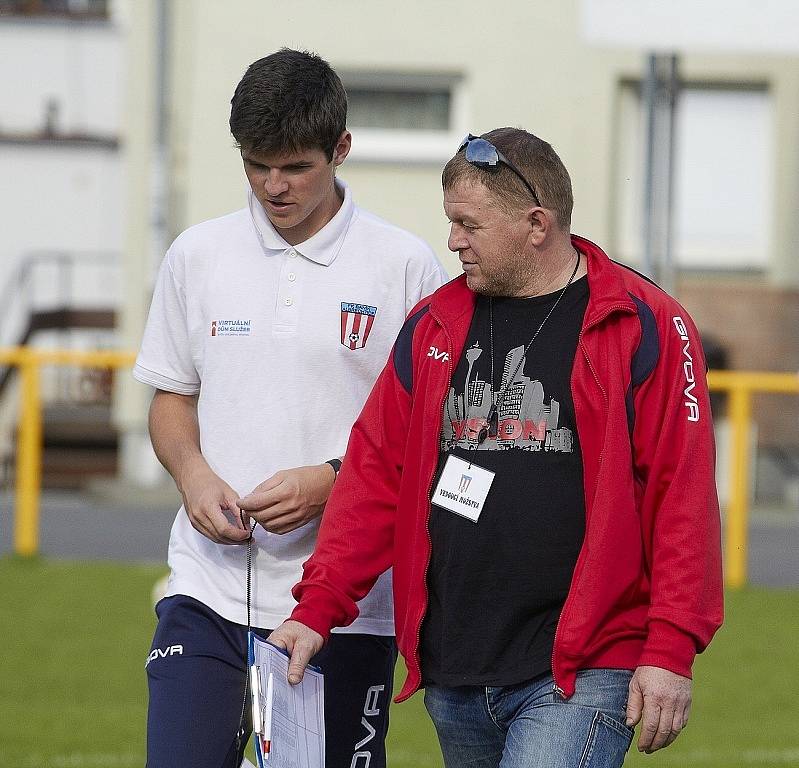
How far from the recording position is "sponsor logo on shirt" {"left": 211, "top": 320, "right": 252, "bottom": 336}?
3682mm

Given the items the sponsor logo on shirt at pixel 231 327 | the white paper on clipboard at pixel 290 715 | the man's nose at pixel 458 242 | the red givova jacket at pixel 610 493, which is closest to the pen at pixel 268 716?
the white paper on clipboard at pixel 290 715

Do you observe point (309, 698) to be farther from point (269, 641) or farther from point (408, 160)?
point (408, 160)

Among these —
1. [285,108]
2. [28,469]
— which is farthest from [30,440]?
[285,108]

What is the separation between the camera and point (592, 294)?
131 inches

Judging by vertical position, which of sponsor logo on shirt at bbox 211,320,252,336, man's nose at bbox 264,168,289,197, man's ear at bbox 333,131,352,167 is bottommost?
sponsor logo on shirt at bbox 211,320,252,336

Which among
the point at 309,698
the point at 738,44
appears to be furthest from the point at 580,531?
the point at 738,44

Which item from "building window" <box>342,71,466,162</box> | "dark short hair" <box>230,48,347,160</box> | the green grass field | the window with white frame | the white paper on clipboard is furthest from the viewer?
the window with white frame

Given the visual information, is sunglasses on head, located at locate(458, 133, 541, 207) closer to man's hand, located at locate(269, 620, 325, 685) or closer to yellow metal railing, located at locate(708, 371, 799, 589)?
man's hand, located at locate(269, 620, 325, 685)

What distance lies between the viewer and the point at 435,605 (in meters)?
3.41

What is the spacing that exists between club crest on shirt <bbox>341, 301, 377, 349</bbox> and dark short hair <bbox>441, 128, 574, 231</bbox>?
0.40m

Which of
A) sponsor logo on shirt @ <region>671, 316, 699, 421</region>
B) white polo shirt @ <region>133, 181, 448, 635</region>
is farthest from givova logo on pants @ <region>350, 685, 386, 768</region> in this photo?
sponsor logo on shirt @ <region>671, 316, 699, 421</region>

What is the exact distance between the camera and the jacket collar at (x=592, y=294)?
3289 millimetres

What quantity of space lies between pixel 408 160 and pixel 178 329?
1161 centimetres

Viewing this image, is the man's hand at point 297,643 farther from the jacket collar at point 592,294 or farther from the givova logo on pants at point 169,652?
the jacket collar at point 592,294
